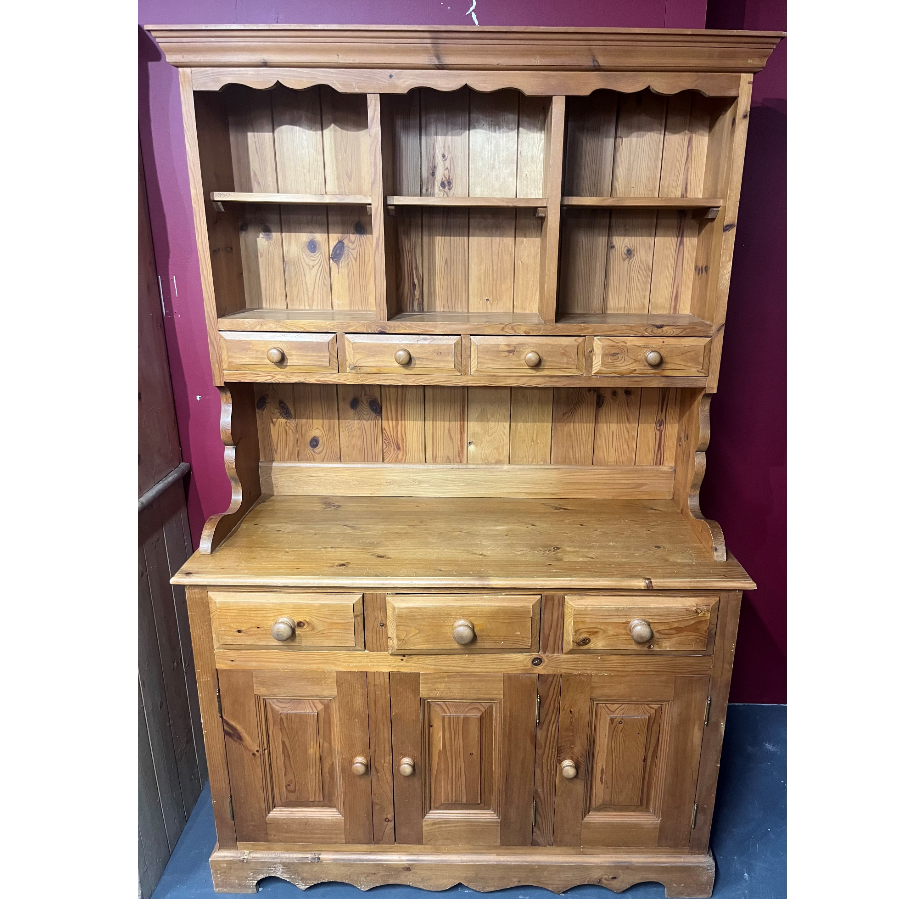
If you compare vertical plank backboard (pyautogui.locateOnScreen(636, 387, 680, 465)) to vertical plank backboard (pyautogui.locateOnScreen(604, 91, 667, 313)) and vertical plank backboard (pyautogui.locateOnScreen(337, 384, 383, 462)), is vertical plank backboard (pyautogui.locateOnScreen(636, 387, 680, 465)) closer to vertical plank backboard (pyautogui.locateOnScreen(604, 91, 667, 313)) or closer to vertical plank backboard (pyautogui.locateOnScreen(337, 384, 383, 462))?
vertical plank backboard (pyautogui.locateOnScreen(604, 91, 667, 313))

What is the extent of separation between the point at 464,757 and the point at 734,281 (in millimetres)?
1631

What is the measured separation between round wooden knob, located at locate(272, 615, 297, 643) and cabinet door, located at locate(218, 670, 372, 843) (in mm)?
130

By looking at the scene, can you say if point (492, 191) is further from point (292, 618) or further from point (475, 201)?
point (292, 618)

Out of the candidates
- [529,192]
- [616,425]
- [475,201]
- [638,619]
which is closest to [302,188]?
[475,201]

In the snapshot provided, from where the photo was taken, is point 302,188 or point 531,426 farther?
point 531,426

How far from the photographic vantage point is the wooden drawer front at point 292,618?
5.09 ft

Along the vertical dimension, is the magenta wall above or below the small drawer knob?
above

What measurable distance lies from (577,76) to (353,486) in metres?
1.27

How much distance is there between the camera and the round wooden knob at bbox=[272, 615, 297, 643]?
5.05 feet

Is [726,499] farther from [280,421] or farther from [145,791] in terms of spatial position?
[145,791]

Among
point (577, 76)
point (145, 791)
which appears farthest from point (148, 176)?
point (145, 791)

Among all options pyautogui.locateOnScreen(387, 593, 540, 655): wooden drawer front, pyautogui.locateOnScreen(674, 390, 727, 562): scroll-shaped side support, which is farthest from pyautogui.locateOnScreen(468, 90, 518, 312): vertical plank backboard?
pyautogui.locateOnScreen(387, 593, 540, 655): wooden drawer front

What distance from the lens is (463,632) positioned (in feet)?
5.00

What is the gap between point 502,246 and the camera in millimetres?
1783
